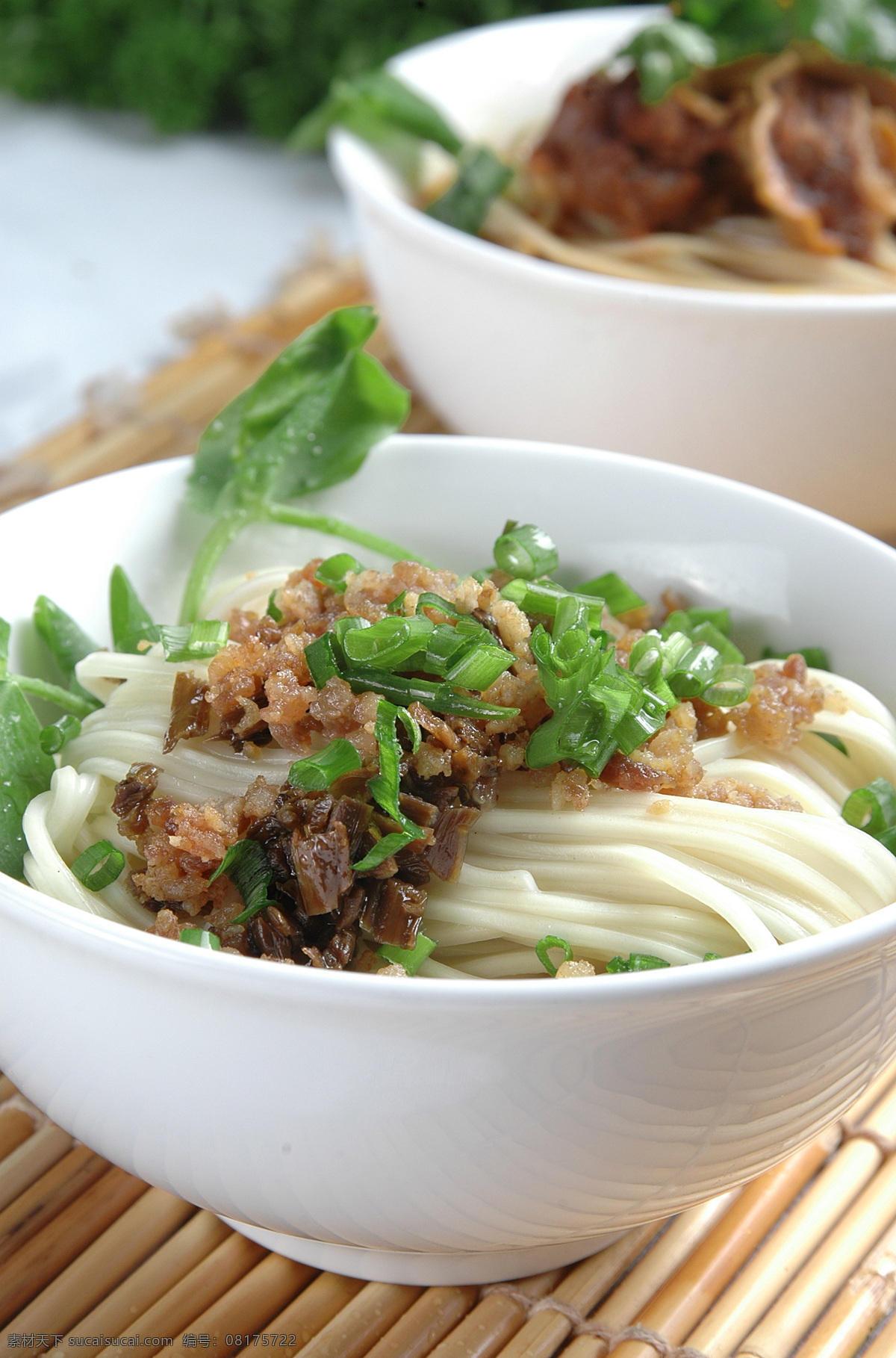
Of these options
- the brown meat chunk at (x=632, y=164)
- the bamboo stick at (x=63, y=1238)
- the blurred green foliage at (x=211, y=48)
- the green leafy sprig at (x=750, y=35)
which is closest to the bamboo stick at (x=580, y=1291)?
the bamboo stick at (x=63, y=1238)

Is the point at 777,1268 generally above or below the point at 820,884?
below

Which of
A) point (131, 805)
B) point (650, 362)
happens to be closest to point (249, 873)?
point (131, 805)

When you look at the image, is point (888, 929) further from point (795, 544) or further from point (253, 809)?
point (795, 544)

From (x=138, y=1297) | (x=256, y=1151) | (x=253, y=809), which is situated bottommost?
(x=138, y=1297)

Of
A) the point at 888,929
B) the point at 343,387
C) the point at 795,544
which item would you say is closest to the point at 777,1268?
the point at 888,929

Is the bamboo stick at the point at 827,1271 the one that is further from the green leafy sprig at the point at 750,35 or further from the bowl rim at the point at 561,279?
the green leafy sprig at the point at 750,35

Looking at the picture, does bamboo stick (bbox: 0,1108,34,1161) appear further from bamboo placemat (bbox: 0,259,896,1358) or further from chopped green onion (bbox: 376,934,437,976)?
chopped green onion (bbox: 376,934,437,976)

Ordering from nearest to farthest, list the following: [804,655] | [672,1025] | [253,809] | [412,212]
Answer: [672,1025] < [253,809] < [804,655] < [412,212]

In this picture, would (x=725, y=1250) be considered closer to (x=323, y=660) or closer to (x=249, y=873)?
(x=249, y=873)
